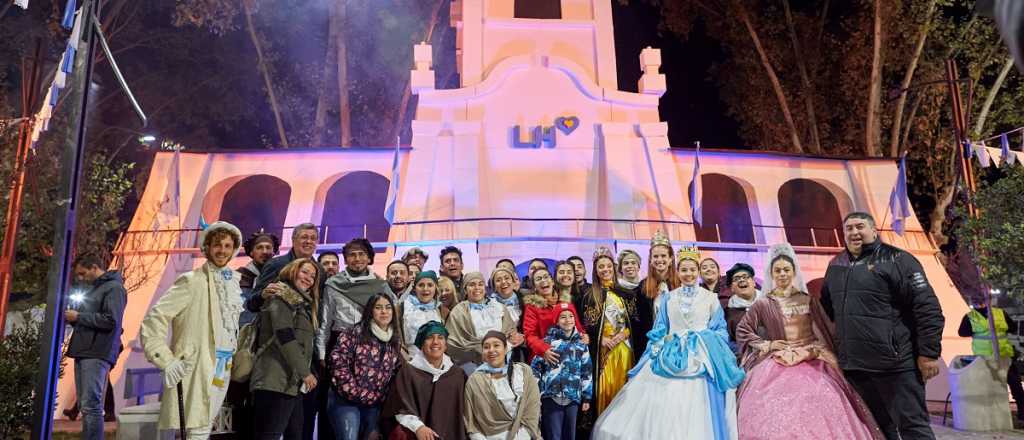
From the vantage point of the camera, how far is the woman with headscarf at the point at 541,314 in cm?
572

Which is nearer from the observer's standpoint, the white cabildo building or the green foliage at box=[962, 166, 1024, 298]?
the green foliage at box=[962, 166, 1024, 298]

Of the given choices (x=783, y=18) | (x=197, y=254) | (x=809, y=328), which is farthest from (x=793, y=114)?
(x=809, y=328)

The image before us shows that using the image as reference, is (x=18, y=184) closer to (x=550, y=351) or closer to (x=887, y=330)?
(x=550, y=351)

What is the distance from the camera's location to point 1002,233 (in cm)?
930

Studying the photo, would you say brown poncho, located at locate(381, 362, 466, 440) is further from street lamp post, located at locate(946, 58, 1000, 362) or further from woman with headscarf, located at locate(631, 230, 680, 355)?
street lamp post, located at locate(946, 58, 1000, 362)

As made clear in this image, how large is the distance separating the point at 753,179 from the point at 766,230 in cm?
138

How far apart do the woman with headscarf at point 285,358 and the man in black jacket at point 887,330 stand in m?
3.65

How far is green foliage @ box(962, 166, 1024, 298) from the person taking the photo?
9.02 metres

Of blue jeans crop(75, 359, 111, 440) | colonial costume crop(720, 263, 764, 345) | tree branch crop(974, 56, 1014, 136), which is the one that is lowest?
blue jeans crop(75, 359, 111, 440)

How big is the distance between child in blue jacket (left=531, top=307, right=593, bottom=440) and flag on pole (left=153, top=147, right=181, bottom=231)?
13136mm

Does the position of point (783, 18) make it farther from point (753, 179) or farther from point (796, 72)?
point (753, 179)

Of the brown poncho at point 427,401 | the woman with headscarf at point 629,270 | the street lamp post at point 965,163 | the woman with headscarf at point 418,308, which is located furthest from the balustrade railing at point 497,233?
the brown poncho at point 427,401

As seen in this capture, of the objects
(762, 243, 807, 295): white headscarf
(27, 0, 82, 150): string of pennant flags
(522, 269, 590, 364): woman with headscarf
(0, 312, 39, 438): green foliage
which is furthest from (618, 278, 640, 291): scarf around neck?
(0, 312, 39, 438): green foliage

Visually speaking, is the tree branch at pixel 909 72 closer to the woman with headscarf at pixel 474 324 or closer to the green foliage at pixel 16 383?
the woman with headscarf at pixel 474 324
